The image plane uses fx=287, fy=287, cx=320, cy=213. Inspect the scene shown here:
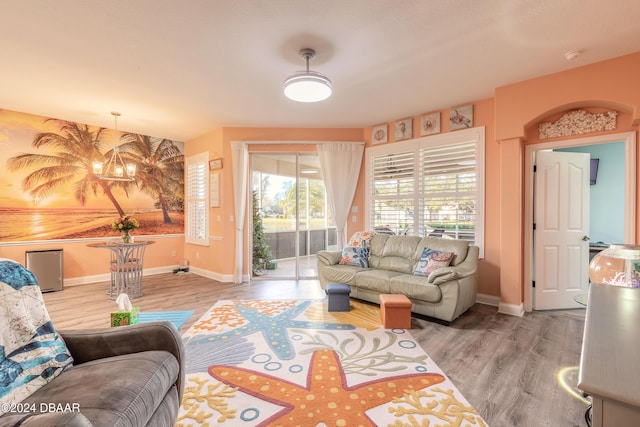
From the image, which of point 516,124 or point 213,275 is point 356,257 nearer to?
point 516,124

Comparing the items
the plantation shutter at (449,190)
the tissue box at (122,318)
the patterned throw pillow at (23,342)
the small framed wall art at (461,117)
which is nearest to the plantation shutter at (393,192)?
the plantation shutter at (449,190)

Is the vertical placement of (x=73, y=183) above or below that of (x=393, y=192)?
above

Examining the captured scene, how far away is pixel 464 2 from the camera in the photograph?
213 cm

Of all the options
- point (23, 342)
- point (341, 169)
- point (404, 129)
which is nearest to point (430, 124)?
point (404, 129)

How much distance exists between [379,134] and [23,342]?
4.85 metres

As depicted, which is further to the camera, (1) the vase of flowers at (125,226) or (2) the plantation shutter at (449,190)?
(1) the vase of flowers at (125,226)

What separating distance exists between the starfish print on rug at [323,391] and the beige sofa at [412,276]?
1.13 metres

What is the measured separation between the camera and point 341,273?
407 cm

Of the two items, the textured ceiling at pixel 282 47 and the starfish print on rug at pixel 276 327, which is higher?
the textured ceiling at pixel 282 47

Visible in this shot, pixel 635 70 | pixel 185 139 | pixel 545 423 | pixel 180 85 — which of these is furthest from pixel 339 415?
pixel 185 139

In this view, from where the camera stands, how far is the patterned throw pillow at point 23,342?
1.22 metres

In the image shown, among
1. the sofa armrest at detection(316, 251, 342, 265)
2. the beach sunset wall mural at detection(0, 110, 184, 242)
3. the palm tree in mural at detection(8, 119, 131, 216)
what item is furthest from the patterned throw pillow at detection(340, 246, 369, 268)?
the palm tree in mural at detection(8, 119, 131, 216)

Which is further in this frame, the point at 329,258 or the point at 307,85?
the point at 329,258

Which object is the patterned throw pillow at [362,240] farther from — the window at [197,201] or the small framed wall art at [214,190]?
the window at [197,201]
